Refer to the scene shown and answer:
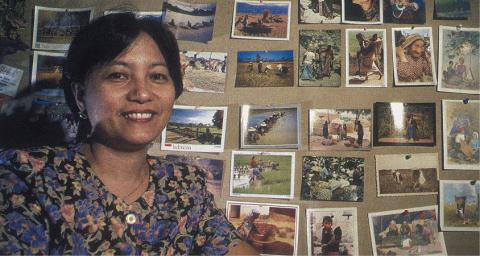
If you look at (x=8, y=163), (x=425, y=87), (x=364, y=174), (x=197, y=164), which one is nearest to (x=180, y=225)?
(x=197, y=164)

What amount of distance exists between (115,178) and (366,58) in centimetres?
68

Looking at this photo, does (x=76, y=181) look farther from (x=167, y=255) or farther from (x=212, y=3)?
(x=212, y=3)

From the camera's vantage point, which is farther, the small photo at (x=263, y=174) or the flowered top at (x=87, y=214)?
the small photo at (x=263, y=174)

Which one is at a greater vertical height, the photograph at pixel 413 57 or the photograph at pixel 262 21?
the photograph at pixel 262 21

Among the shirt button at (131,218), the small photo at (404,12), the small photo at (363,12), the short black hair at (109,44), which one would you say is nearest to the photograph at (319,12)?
the small photo at (363,12)

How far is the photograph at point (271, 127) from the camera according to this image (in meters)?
0.90

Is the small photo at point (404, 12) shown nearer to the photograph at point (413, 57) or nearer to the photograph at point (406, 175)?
the photograph at point (413, 57)

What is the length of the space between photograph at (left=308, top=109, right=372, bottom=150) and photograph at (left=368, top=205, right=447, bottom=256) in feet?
0.63

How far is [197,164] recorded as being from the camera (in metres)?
0.90

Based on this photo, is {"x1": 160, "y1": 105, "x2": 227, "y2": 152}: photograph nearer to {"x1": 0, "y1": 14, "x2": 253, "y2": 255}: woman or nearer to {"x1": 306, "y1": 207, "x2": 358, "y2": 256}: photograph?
{"x1": 0, "y1": 14, "x2": 253, "y2": 255}: woman

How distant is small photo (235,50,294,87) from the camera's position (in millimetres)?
910

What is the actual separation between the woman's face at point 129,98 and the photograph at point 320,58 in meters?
0.39

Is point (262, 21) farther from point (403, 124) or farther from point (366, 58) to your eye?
point (403, 124)

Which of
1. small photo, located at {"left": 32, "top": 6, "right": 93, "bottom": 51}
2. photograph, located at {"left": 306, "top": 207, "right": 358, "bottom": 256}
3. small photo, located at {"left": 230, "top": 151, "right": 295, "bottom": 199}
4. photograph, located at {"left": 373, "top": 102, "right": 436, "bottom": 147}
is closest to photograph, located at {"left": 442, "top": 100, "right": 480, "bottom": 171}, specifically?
photograph, located at {"left": 373, "top": 102, "right": 436, "bottom": 147}
